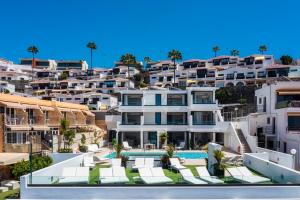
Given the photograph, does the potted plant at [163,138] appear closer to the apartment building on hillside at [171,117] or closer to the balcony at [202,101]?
the apartment building on hillside at [171,117]

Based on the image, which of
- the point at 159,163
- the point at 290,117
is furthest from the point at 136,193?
the point at 290,117

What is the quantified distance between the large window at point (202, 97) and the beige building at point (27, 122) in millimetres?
15266

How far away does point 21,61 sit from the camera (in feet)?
459

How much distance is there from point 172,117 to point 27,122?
1801cm

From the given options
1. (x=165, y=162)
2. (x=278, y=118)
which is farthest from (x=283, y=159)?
(x=278, y=118)

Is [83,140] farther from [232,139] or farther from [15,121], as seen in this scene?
[232,139]

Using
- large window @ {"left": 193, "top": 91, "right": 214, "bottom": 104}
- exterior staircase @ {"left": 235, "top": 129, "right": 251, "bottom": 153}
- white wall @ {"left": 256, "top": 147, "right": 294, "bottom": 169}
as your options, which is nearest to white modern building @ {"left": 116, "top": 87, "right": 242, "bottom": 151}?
large window @ {"left": 193, "top": 91, "right": 214, "bottom": 104}

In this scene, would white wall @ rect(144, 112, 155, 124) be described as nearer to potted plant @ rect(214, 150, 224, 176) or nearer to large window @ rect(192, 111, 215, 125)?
large window @ rect(192, 111, 215, 125)

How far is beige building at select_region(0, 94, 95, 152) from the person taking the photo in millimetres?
29953

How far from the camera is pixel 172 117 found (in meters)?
44.8

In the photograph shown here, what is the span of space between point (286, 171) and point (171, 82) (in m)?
88.4

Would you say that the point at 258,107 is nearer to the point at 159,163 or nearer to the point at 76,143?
the point at 159,163

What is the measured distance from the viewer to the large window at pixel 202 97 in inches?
1713

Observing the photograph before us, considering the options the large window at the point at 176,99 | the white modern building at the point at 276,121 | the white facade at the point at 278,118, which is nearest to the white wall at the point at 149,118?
the large window at the point at 176,99
